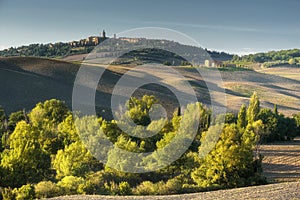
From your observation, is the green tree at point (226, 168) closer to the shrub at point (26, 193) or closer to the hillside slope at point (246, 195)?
the hillside slope at point (246, 195)

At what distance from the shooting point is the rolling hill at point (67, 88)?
71062 millimetres

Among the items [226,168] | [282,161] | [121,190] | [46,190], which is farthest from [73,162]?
[282,161]

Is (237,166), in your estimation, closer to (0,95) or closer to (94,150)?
(94,150)

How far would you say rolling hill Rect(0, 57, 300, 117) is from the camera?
71062 mm

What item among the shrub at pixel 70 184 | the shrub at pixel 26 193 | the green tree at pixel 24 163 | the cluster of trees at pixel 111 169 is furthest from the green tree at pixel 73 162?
the shrub at pixel 26 193

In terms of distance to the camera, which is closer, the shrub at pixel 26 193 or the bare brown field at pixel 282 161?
the shrub at pixel 26 193

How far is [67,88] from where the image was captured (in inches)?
3265

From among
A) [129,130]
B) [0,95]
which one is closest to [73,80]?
[0,95]

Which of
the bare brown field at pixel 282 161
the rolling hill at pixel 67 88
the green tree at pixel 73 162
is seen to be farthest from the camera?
the rolling hill at pixel 67 88

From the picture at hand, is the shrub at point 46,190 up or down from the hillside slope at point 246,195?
down

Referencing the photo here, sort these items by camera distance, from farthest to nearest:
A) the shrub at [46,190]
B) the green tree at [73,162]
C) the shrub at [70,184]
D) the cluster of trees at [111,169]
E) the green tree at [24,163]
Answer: the green tree at [73,162] → the green tree at [24,163] → the cluster of trees at [111,169] → the shrub at [70,184] → the shrub at [46,190]

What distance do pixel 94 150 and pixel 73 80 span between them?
208ft

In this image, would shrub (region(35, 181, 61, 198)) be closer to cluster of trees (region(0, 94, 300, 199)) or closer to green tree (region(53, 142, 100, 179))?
cluster of trees (region(0, 94, 300, 199))

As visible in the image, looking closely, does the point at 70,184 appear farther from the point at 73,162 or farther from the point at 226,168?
the point at 226,168
